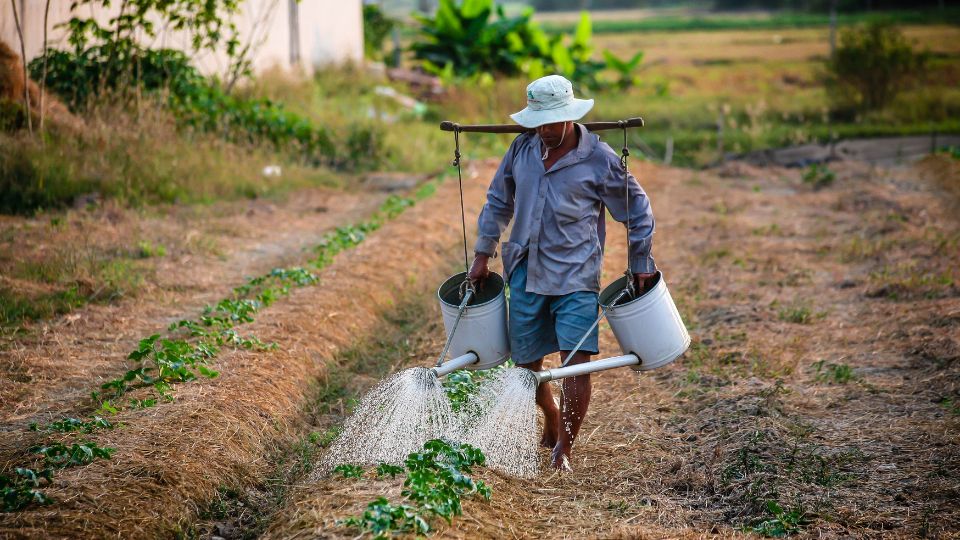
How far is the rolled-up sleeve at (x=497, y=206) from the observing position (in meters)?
4.50

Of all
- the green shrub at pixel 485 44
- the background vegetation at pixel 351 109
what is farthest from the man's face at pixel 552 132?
the green shrub at pixel 485 44

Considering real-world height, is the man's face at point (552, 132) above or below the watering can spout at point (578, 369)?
above

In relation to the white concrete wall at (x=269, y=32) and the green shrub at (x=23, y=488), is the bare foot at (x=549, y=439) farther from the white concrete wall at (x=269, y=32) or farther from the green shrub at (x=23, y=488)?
the white concrete wall at (x=269, y=32)

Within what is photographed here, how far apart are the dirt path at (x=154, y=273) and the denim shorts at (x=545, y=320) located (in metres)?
2.37

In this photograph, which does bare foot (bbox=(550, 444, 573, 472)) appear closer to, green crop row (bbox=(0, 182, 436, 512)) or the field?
the field

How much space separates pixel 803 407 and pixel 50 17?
870 centimetres

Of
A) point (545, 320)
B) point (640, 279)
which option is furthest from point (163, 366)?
point (640, 279)

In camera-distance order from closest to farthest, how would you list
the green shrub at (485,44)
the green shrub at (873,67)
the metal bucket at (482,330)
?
the metal bucket at (482,330), the green shrub at (873,67), the green shrub at (485,44)

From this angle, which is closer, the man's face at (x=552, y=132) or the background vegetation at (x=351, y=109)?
the man's face at (x=552, y=132)

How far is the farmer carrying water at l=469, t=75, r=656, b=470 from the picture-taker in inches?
169

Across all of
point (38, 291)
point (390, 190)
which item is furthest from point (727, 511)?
point (390, 190)

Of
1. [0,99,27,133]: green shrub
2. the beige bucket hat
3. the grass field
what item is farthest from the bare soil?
the grass field

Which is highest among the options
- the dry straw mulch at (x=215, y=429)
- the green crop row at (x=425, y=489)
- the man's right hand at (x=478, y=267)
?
the man's right hand at (x=478, y=267)

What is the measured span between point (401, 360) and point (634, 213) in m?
2.39
